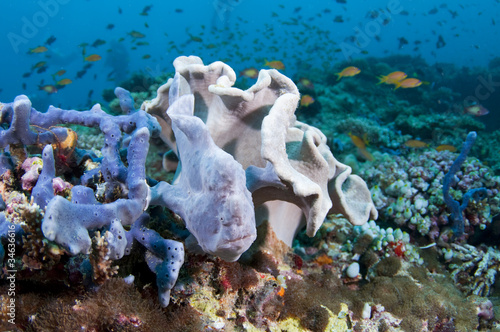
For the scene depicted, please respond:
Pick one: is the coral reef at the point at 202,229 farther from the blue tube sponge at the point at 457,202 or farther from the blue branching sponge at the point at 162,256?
the blue tube sponge at the point at 457,202

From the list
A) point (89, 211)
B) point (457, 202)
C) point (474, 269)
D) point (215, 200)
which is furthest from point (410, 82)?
point (89, 211)

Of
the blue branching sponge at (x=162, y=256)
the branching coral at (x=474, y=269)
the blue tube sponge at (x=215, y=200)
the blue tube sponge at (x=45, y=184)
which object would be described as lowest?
the branching coral at (x=474, y=269)

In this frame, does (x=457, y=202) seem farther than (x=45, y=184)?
Yes

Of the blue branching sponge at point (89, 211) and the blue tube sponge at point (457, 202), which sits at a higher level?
the blue branching sponge at point (89, 211)

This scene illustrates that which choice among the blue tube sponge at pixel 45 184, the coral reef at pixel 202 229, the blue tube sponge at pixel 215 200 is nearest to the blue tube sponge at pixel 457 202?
the coral reef at pixel 202 229

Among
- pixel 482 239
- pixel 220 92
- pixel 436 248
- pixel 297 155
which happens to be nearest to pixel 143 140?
pixel 220 92

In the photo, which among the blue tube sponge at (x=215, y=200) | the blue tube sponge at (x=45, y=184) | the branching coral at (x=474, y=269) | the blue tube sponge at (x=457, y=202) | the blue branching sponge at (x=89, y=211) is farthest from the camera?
the blue tube sponge at (x=457, y=202)

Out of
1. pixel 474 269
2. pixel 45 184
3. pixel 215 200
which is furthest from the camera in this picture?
pixel 474 269

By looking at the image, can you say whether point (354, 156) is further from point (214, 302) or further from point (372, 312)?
point (214, 302)

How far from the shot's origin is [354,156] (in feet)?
23.0

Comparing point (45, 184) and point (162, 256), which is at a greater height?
point (45, 184)

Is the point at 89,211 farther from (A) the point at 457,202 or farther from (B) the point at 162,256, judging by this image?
(A) the point at 457,202

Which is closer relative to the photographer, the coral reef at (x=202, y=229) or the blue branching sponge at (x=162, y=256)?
the coral reef at (x=202, y=229)

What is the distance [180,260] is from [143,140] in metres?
0.81
